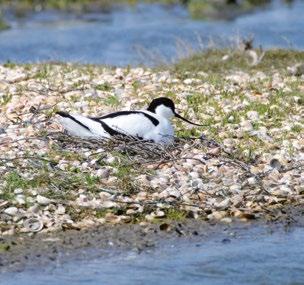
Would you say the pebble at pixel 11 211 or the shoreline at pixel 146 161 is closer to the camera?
the pebble at pixel 11 211

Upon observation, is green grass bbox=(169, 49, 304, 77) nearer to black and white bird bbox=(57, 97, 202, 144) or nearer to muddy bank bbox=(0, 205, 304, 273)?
black and white bird bbox=(57, 97, 202, 144)

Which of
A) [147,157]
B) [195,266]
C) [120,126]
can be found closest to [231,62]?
[120,126]

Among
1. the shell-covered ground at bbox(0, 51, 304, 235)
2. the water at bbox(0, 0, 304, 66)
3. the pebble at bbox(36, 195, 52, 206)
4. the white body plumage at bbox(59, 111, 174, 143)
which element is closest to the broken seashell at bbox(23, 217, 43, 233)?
the shell-covered ground at bbox(0, 51, 304, 235)

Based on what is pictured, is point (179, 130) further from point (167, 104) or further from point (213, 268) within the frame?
point (213, 268)

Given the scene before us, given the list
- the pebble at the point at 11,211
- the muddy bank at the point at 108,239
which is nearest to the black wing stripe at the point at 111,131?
the muddy bank at the point at 108,239

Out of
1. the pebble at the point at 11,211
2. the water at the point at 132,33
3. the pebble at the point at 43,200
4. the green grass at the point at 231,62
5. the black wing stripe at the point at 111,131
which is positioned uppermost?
the water at the point at 132,33

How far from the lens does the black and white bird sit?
9594 millimetres

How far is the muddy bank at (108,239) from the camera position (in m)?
7.67

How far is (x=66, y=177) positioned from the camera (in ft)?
29.3

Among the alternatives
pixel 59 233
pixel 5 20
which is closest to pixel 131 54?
pixel 5 20

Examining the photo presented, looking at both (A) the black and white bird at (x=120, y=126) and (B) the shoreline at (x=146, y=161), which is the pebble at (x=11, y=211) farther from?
(A) the black and white bird at (x=120, y=126)

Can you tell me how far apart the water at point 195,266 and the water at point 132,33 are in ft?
26.3

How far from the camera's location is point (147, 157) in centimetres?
947

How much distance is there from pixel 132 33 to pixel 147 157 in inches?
506
